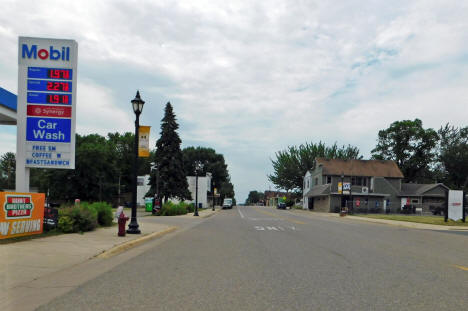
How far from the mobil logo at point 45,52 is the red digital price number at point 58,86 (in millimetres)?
963

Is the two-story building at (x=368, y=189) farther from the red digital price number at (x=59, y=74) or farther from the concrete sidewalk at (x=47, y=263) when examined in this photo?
the concrete sidewalk at (x=47, y=263)

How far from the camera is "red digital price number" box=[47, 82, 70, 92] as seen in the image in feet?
51.6

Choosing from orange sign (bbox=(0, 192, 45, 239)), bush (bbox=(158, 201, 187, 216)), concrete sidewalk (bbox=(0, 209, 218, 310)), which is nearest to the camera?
concrete sidewalk (bbox=(0, 209, 218, 310))

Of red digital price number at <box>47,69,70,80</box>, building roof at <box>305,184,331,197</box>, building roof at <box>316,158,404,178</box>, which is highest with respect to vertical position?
red digital price number at <box>47,69,70,80</box>

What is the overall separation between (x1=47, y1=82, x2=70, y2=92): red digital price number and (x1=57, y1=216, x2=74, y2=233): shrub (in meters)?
4.88

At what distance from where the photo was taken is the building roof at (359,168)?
227 feet

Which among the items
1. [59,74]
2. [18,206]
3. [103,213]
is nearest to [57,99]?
[59,74]

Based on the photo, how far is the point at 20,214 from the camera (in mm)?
12570

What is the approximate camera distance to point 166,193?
159ft

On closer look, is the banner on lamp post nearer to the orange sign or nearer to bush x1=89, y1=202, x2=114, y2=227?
bush x1=89, y1=202, x2=114, y2=227

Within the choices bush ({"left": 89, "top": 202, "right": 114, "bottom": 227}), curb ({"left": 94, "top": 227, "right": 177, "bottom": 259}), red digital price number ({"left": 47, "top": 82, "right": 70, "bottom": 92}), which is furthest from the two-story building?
red digital price number ({"left": 47, "top": 82, "right": 70, "bottom": 92})

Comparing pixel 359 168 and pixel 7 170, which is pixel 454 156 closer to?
→ pixel 359 168

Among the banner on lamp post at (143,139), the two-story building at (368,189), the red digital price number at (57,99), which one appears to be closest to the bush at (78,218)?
the banner on lamp post at (143,139)

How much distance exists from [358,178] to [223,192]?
47588 mm
